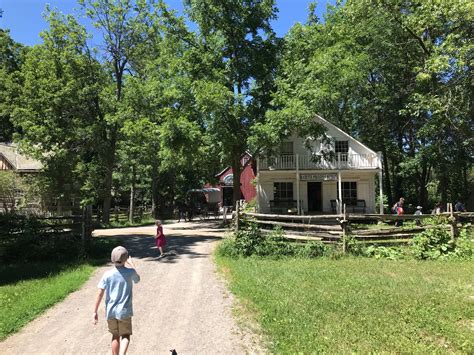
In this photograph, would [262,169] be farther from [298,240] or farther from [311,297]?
[311,297]

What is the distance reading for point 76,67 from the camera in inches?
1052

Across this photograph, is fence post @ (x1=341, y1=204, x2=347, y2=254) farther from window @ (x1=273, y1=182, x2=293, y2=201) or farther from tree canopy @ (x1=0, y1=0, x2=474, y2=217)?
window @ (x1=273, y1=182, x2=293, y2=201)

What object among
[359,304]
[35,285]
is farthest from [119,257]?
[35,285]

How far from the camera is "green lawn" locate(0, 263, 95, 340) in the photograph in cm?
739

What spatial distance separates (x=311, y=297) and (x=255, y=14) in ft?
60.1

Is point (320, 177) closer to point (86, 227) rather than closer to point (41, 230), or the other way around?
point (86, 227)

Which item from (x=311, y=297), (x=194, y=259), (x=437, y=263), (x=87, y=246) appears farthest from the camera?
(x=87, y=246)

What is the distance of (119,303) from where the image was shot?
5.34 metres

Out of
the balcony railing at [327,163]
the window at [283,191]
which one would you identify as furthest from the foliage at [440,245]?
the window at [283,191]

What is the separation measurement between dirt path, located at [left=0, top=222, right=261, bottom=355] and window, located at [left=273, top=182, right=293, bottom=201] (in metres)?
19.3

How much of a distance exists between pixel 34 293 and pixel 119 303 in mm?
4924

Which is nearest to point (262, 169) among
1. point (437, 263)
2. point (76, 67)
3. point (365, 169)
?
point (365, 169)

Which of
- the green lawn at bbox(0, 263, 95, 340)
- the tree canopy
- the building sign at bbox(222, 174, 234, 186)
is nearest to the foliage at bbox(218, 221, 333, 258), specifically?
the green lawn at bbox(0, 263, 95, 340)

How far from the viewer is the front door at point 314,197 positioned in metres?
30.6
